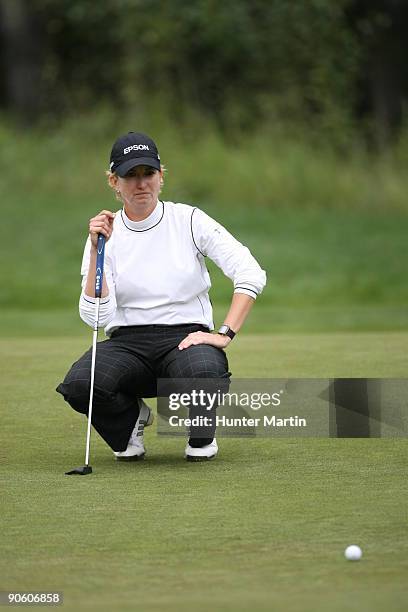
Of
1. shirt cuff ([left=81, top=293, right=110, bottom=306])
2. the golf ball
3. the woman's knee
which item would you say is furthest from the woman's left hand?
the golf ball

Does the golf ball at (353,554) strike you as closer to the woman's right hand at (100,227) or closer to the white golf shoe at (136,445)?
the white golf shoe at (136,445)

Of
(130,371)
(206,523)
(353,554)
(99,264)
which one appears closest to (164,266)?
(99,264)

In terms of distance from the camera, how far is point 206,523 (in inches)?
183

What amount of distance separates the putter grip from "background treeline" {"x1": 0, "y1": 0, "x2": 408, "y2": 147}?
16.7 meters

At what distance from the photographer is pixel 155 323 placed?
240 inches

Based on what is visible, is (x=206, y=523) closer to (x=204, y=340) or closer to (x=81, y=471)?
(x=81, y=471)

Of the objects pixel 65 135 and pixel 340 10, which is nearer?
pixel 65 135

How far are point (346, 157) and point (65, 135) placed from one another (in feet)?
14.9

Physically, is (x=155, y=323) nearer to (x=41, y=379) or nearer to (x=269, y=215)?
(x=41, y=379)

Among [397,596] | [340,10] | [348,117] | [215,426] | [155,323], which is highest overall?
[340,10]

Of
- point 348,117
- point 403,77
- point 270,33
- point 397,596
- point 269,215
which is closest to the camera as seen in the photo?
point 397,596

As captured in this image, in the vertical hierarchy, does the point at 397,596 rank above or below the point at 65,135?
below

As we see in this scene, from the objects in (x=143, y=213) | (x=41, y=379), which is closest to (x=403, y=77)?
(x=41, y=379)

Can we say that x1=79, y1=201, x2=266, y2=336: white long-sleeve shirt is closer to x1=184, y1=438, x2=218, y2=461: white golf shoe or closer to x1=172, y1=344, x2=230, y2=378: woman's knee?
x1=172, y1=344, x2=230, y2=378: woman's knee
